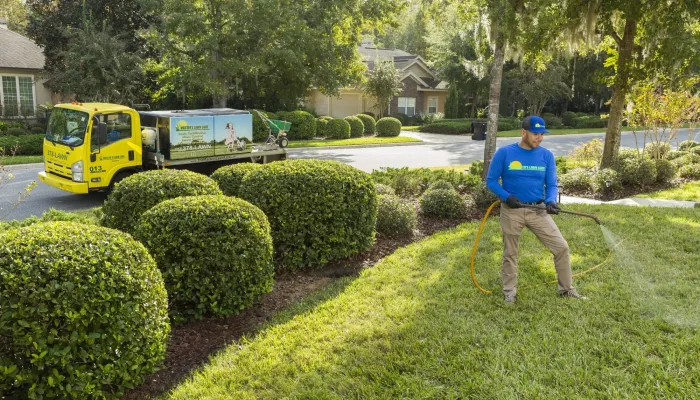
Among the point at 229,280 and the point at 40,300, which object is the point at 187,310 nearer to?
the point at 229,280

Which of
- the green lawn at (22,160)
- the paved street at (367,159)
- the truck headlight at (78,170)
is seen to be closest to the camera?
the truck headlight at (78,170)

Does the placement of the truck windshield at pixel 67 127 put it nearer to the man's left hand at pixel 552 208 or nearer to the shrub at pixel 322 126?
the man's left hand at pixel 552 208

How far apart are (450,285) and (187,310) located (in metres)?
2.96

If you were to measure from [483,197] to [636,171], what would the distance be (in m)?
5.49

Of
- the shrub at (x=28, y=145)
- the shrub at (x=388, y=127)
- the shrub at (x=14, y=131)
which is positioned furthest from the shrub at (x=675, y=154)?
the shrub at (x=14, y=131)

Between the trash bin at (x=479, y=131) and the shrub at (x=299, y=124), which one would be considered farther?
the shrub at (x=299, y=124)

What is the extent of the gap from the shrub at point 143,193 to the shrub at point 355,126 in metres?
23.8

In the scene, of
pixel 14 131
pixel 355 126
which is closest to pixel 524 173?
pixel 14 131

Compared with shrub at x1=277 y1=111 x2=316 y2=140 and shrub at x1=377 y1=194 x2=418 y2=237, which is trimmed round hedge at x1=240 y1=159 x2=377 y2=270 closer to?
shrub at x1=377 y1=194 x2=418 y2=237

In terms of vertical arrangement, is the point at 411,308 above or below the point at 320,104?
below

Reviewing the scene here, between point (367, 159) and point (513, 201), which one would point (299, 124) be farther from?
point (513, 201)

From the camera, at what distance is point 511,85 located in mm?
41688

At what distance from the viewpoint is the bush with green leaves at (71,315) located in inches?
140

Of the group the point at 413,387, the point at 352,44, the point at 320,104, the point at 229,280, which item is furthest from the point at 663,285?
the point at 320,104
